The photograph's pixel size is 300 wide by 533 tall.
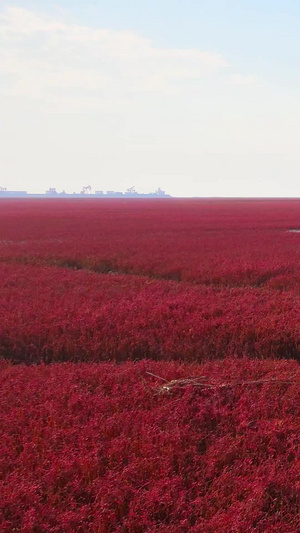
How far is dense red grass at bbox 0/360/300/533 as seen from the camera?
3.67 meters

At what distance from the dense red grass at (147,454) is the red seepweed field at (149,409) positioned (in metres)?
0.02

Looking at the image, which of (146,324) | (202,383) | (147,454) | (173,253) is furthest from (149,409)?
(173,253)

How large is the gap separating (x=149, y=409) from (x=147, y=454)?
1.01 m

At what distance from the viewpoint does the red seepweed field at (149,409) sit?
3.75m

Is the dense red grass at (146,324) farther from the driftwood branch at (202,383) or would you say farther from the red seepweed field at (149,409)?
the driftwood branch at (202,383)

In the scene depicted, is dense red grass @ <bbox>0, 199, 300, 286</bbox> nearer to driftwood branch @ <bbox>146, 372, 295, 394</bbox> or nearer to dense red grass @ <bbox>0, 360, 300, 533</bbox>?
driftwood branch @ <bbox>146, 372, 295, 394</bbox>

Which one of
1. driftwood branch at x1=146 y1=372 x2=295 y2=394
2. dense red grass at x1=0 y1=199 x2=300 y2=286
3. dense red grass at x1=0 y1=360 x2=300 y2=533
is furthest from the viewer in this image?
dense red grass at x1=0 y1=199 x2=300 y2=286

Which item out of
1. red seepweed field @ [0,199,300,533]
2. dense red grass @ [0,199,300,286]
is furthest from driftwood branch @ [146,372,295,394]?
dense red grass @ [0,199,300,286]

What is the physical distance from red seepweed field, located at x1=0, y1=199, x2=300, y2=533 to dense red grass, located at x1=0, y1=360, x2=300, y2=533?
2cm

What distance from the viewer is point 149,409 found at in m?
5.37

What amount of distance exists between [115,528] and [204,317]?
213 inches

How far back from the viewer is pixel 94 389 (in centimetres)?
580

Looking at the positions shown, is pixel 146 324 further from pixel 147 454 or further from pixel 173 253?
pixel 173 253

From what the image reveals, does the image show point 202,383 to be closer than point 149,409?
No
